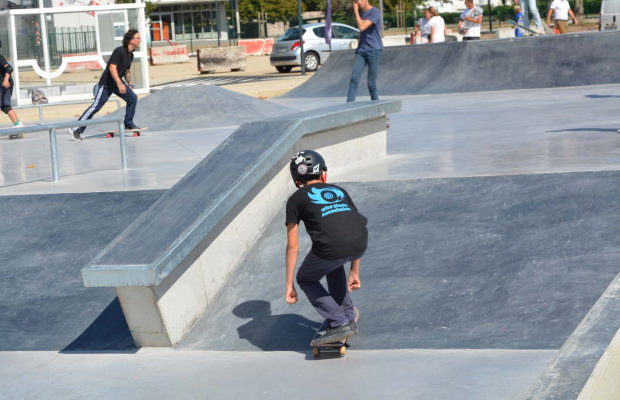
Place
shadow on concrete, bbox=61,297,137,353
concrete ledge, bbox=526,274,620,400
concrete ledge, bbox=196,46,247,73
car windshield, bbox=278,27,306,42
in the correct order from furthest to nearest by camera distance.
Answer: concrete ledge, bbox=196,46,247,73
car windshield, bbox=278,27,306,42
shadow on concrete, bbox=61,297,137,353
concrete ledge, bbox=526,274,620,400

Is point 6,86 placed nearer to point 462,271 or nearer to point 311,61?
point 462,271

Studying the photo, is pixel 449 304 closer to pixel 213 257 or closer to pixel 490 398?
pixel 490 398

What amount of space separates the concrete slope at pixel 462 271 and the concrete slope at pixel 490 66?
1193cm

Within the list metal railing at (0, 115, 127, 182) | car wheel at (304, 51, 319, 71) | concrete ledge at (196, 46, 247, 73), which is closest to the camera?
metal railing at (0, 115, 127, 182)

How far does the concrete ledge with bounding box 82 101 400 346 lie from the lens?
5.08 meters

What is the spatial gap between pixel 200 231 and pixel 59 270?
5.59 feet

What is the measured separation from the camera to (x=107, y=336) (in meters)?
5.71

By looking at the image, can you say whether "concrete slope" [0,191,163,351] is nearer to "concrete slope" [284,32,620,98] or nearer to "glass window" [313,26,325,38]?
"concrete slope" [284,32,620,98]

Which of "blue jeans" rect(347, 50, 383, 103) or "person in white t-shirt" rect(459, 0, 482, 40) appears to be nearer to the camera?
"blue jeans" rect(347, 50, 383, 103)

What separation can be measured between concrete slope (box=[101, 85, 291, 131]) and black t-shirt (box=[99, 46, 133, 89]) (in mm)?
1798

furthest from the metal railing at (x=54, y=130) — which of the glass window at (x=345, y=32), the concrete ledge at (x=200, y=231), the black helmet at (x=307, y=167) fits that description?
the glass window at (x=345, y=32)

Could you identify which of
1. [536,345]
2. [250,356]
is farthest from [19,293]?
[536,345]

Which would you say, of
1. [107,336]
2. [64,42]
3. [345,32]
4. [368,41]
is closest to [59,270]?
[107,336]

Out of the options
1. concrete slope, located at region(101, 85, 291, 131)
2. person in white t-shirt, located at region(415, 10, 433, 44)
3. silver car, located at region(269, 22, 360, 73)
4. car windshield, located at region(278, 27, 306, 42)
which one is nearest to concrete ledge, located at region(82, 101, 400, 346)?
concrete slope, located at region(101, 85, 291, 131)
